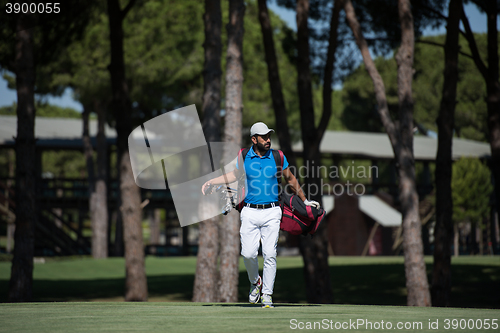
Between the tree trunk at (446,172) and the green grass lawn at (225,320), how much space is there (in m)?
7.43

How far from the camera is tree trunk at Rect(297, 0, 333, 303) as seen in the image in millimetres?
14906

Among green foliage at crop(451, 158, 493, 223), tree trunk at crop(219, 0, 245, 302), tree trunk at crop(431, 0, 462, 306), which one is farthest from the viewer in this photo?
green foliage at crop(451, 158, 493, 223)

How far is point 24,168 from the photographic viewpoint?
12906mm

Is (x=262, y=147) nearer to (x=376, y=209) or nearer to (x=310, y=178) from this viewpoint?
(x=310, y=178)

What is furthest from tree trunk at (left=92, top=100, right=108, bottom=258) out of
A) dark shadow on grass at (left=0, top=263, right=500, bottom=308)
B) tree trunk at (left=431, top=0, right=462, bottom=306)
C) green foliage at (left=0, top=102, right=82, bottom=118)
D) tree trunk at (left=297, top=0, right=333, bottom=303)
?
green foliage at (left=0, top=102, right=82, bottom=118)

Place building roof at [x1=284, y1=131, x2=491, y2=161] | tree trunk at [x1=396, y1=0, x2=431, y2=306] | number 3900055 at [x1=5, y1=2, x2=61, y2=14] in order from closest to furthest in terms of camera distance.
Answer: tree trunk at [x1=396, y1=0, x2=431, y2=306], number 3900055 at [x1=5, y1=2, x2=61, y2=14], building roof at [x1=284, y1=131, x2=491, y2=161]

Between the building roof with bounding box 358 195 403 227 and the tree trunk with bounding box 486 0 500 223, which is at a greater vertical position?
the tree trunk with bounding box 486 0 500 223

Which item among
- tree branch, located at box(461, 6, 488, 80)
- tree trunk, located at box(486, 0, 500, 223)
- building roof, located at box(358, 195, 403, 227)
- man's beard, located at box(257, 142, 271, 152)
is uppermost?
tree branch, located at box(461, 6, 488, 80)

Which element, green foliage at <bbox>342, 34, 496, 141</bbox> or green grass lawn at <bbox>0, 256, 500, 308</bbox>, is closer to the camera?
green grass lawn at <bbox>0, 256, 500, 308</bbox>

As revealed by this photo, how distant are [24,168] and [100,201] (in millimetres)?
19701

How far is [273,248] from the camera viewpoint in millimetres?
7152

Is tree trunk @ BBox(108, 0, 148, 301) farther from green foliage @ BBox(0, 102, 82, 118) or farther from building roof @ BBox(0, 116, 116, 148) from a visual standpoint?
green foliage @ BBox(0, 102, 82, 118)

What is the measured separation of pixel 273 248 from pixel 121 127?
801 centimetres

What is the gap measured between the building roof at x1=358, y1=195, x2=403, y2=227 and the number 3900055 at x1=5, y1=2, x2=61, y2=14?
25.5 meters
